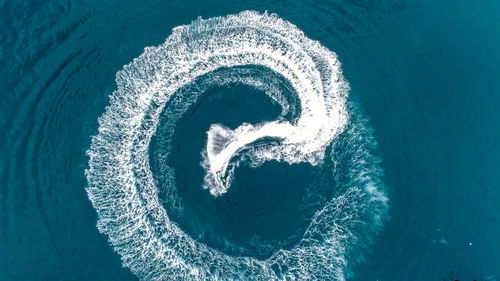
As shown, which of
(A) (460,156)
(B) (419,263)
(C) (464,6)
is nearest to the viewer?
(B) (419,263)

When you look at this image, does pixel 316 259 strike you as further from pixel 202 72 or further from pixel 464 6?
pixel 464 6

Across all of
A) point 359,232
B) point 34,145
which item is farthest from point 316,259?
point 34,145

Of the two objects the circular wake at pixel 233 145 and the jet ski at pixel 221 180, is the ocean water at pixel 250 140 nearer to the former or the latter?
the circular wake at pixel 233 145

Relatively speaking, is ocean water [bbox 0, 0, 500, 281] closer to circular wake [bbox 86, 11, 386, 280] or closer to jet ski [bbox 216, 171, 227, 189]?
circular wake [bbox 86, 11, 386, 280]

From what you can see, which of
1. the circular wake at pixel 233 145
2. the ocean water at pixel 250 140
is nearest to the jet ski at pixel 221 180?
the circular wake at pixel 233 145

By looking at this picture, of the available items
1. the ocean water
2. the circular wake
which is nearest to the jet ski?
the circular wake
